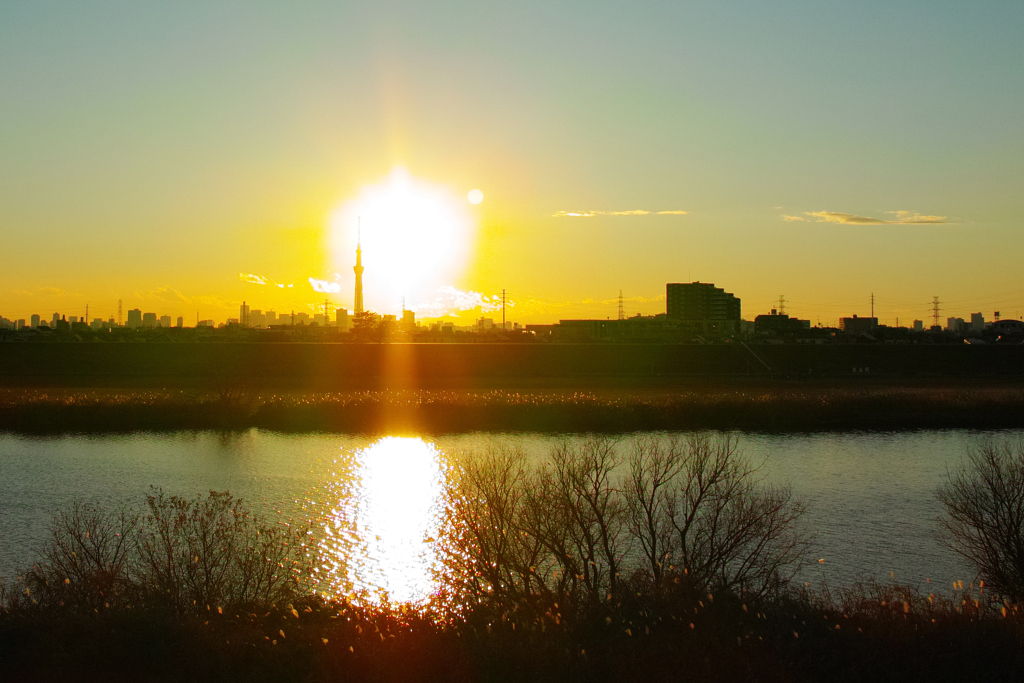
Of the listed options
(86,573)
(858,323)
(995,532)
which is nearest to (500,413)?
(995,532)

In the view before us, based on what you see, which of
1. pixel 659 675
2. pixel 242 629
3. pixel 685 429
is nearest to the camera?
pixel 659 675

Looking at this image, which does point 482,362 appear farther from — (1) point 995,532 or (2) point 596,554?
(1) point 995,532

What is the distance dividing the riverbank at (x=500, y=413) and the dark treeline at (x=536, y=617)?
873 inches

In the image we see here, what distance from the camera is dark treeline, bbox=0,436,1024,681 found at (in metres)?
9.44

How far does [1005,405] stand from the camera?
4412cm

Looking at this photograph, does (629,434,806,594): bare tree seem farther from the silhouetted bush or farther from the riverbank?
the riverbank


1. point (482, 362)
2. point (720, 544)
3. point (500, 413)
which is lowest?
point (720, 544)

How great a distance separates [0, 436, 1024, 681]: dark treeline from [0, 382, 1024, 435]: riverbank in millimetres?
Result: 22183

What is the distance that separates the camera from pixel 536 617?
10.9m

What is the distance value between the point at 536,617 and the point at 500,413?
31694 mm

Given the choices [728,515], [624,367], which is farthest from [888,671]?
[624,367]

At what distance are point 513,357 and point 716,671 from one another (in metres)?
63.2

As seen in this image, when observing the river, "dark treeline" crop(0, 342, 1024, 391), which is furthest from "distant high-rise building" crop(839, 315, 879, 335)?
the river

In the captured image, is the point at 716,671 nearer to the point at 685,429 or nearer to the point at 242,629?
the point at 242,629
